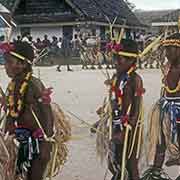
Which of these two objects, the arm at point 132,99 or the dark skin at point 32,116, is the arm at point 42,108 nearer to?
the dark skin at point 32,116

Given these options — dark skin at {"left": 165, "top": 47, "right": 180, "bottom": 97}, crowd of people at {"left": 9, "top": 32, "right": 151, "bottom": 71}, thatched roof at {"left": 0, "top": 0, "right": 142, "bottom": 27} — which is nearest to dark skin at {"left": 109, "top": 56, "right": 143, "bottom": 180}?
dark skin at {"left": 165, "top": 47, "right": 180, "bottom": 97}

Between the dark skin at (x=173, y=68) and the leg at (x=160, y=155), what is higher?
the dark skin at (x=173, y=68)

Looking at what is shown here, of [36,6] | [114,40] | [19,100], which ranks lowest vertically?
[19,100]

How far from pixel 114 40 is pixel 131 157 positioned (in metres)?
1.00

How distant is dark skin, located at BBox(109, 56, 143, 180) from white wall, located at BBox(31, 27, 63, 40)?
102ft

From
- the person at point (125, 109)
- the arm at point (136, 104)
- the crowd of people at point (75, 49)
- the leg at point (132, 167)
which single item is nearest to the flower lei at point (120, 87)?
the person at point (125, 109)

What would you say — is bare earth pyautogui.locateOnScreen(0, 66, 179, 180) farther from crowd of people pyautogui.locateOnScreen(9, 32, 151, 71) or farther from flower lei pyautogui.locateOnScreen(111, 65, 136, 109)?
crowd of people pyautogui.locateOnScreen(9, 32, 151, 71)

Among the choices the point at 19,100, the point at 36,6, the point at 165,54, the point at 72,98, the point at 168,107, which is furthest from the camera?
the point at 36,6

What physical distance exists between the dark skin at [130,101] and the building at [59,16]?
1143 inches

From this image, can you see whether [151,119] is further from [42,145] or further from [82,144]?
[82,144]

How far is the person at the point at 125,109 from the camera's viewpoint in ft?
15.7

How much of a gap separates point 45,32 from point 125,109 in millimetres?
32442

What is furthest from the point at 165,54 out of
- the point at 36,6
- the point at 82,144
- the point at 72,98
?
the point at 36,6

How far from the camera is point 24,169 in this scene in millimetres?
4457
